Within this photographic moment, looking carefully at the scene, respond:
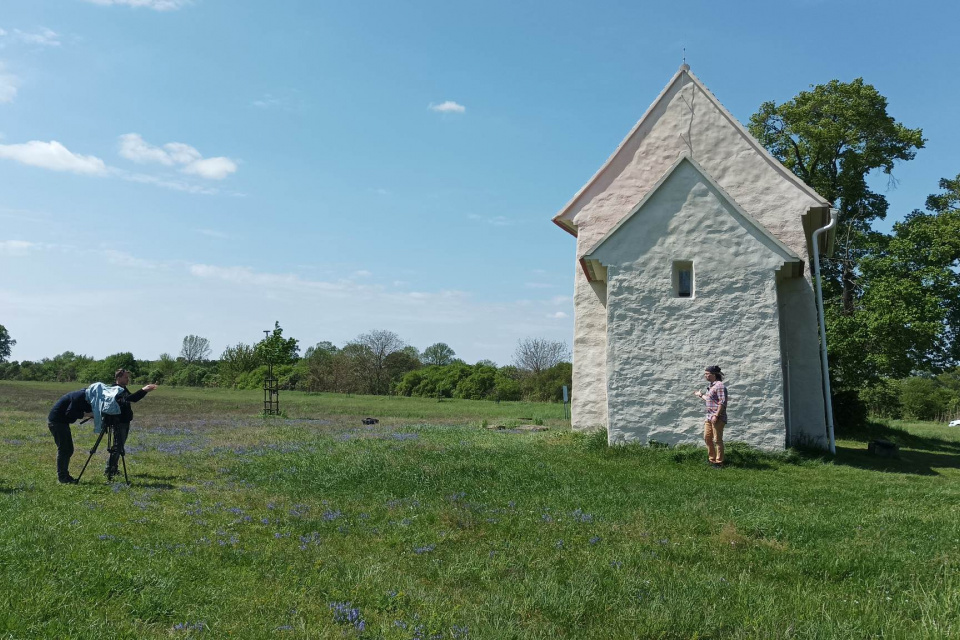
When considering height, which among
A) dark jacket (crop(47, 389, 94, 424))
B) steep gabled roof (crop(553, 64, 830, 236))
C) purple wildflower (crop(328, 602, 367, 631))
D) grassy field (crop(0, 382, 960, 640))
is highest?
steep gabled roof (crop(553, 64, 830, 236))

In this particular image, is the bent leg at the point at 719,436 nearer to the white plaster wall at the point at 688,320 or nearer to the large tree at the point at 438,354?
the white plaster wall at the point at 688,320

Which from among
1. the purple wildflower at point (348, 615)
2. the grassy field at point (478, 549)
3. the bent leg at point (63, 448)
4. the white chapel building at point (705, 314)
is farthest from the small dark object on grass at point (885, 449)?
the bent leg at point (63, 448)

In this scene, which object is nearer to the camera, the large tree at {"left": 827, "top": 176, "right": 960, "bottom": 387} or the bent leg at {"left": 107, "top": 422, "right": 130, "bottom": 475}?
the bent leg at {"left": 107, "top": 422, "right": 130, "bottom": 475}

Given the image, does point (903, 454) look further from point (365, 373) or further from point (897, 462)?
point (365, 373)

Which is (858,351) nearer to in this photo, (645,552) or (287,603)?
(645,552)

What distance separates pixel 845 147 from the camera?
2794cm

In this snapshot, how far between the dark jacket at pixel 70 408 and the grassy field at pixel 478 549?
44.0 inches

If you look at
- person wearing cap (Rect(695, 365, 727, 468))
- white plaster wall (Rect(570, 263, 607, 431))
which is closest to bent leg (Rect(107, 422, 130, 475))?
person wearing cap (Rect(695, 365, 727, 468))

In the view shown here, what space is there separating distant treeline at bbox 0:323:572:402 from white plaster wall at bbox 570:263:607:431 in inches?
1064

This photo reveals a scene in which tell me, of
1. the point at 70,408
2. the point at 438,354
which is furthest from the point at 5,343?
the point at 70,408

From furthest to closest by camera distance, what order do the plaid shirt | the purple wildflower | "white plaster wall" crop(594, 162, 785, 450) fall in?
"white plaster wall" crop(594, 162, 785, 450) < the plaid shirt < the purple wildflower

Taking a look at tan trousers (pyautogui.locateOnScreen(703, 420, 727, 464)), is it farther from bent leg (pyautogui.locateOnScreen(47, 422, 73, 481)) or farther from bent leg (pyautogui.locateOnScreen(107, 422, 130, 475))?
bent leg (pyautogui.locateOnScreen(47, 422, 73, 481))

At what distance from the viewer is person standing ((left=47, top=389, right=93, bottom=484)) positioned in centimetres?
1131

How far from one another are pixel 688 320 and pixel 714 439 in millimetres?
2702
